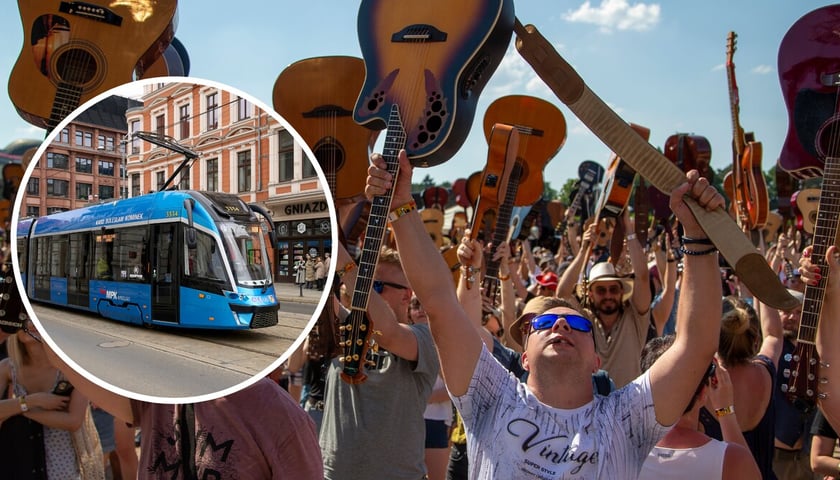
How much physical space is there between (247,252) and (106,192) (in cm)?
39

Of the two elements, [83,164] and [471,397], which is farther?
[471,397]

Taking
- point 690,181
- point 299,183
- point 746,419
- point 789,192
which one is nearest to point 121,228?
point 299,183

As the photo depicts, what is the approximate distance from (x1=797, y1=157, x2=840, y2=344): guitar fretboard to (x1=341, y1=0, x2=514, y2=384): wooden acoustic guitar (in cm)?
182

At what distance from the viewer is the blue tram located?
1.50m

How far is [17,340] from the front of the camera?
379 centimetres

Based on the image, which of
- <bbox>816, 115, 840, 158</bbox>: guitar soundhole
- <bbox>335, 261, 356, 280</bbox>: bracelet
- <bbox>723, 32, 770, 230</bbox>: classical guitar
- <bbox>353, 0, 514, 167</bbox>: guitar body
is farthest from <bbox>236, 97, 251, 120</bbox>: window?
<bbox>723, 32, 770, 230</bbox>: classical guitar

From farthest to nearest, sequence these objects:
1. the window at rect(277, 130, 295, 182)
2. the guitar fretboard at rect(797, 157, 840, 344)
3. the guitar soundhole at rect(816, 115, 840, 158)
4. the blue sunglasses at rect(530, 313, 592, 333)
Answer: the guitar soundhole at rect(816, 115, 840, 158) → the guitar fretboard at rect(797, 157, 840, 344) → the blue sunglasses at rect(530, 313, 592, 333) → the window at rect(277, 130, 295, 182)

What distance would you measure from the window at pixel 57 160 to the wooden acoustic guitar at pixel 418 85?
1002 millimetres

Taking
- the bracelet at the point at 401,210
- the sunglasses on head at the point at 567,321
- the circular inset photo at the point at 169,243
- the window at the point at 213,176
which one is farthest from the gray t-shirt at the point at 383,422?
the window at the point at 213,176

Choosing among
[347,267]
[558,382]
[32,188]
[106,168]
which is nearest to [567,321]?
[558,382]

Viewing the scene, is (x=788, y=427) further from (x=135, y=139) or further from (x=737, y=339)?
(x=135, y=139)

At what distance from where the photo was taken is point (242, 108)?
1672 millimetres

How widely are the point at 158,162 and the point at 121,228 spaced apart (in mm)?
176

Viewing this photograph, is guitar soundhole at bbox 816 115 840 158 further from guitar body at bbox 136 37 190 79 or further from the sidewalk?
guitar body at bbox 136 37 190 79
